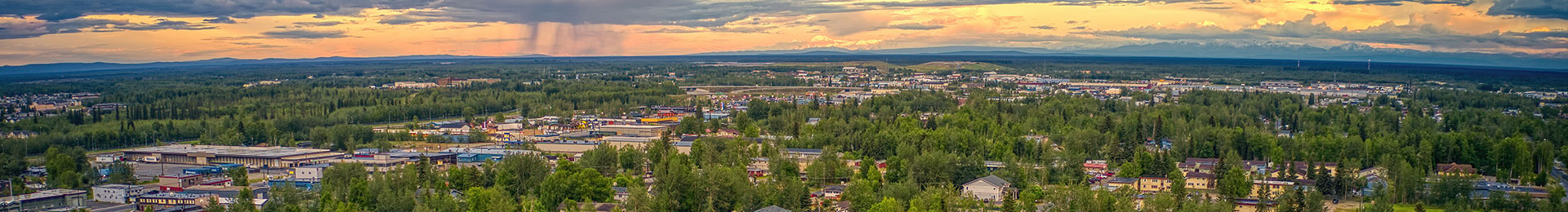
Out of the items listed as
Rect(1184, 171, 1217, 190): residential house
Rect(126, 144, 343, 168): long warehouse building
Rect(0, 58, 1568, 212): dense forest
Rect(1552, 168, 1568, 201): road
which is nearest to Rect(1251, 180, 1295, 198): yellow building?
Rect(0, 58, 1568, 212): dense forest

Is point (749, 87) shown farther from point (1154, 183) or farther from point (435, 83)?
point (1154, 183)

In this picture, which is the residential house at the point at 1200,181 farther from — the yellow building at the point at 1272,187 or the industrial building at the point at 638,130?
the industrial building at the point at 638,130

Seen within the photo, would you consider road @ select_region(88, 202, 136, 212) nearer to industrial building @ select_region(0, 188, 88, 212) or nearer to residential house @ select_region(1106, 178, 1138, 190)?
industrial building @ select_region(0, 188, 88, 212)

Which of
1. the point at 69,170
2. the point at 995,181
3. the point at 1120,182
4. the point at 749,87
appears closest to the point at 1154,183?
the point at 1120,182

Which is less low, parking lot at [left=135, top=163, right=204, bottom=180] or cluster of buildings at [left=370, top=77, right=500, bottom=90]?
parking lot at [left=135, top=163, right=204, bottom=180]

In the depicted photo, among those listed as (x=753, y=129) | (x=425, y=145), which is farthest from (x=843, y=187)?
(x=425, y=145)

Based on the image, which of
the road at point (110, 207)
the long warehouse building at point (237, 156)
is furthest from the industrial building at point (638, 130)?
the road at point (110, 207)
